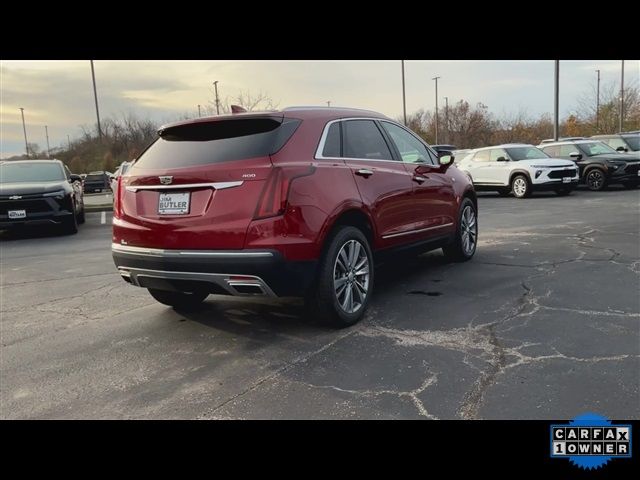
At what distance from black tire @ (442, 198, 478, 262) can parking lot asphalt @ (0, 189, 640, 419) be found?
0.20 metres

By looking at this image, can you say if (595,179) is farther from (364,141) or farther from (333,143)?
(333,143)

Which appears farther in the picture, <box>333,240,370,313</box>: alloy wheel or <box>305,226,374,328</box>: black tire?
<box>333,240,370,313</box>: alloy wheel

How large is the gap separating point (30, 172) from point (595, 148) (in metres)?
16.7

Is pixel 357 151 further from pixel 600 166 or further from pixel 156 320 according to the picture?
pixel 600 166

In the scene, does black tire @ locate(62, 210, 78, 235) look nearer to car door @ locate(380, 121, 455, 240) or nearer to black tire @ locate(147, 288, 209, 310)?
black tire @ locate(147, 288, 209, 310)

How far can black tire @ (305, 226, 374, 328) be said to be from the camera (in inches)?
165

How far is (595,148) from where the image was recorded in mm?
17828

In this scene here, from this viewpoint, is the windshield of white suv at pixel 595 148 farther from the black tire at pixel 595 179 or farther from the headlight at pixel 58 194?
the headlight at pixel 58 194

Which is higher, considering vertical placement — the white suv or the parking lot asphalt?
the white suv
